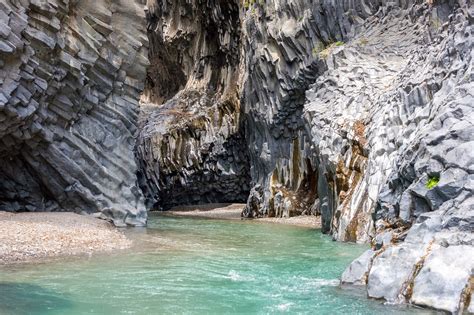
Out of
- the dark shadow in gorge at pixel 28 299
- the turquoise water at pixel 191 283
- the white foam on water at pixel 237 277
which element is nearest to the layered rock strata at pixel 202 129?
the turquoise water at pixel 191 283

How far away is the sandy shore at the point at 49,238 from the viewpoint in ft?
42.1

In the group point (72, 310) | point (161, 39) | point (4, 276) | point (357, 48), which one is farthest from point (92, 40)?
point (161, 39)

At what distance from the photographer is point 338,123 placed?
70.5 feet

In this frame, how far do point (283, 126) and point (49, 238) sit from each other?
65.5 feet

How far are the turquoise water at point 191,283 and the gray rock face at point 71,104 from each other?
740cm

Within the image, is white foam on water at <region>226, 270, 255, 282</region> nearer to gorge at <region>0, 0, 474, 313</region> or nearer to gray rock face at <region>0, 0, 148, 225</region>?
gorge at <region>0, 0, 474, 313</region>

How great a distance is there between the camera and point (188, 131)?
1615 inches

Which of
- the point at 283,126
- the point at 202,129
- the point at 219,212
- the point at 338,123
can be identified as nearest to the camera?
the point at 338,123

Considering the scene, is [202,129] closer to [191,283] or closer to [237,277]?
[237,277]

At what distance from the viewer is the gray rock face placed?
19672mm

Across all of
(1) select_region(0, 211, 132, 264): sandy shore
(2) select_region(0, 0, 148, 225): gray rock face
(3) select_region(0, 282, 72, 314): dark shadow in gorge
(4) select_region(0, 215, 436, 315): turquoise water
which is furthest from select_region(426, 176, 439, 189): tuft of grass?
(2) select_region(0, 0, 148, 225): gray rock face

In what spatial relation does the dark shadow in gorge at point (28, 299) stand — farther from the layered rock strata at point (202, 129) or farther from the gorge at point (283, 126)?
the layered rock strata at point (202, 129)

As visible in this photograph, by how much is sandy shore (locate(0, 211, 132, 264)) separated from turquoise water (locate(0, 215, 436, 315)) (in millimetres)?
847

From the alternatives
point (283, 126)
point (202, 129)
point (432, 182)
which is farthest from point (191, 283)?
point (202, 129)
